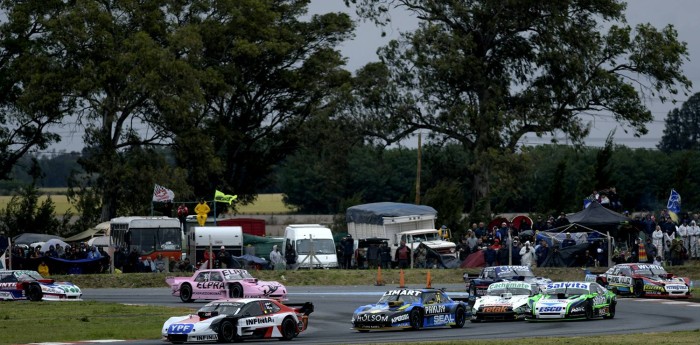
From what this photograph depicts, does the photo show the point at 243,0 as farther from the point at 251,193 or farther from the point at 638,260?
the point at 638,260

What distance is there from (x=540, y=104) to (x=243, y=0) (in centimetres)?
1850

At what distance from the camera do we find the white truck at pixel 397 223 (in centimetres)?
5959

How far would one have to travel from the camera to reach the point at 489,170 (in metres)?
67.1

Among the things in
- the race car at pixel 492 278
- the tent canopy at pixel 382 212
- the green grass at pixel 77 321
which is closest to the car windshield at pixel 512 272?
the race car at pixel 492 278

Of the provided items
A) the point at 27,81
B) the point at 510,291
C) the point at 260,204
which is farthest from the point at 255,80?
the point at 260,204

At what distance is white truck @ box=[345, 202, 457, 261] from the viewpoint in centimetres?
5959

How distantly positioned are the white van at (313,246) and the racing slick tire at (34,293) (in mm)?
14676

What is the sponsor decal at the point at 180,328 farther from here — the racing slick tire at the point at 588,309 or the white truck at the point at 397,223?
the white truck at the point at 397,223

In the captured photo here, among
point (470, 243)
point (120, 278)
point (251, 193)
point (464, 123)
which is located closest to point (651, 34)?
point (464, 123)

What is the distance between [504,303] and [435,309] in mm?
3375

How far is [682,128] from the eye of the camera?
479 ft

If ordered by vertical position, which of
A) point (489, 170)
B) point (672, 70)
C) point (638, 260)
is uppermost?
point (672, 70)

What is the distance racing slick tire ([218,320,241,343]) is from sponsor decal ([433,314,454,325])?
6.23 metres

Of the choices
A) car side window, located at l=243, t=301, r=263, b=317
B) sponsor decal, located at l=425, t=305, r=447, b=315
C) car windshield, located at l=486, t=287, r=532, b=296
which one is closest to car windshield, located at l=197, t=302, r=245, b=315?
car side window, located at l=243, t=301, r=263, b=317
